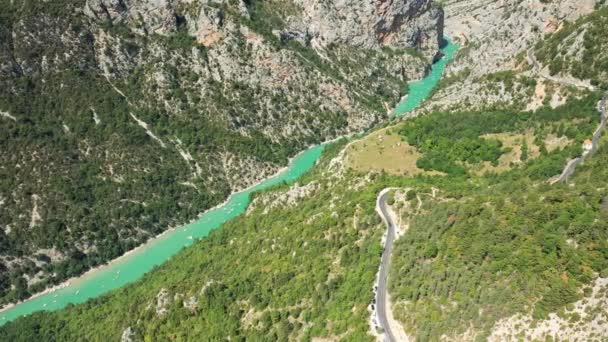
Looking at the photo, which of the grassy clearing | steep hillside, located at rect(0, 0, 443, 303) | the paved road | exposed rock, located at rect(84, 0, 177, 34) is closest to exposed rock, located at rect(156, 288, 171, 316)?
the paved road

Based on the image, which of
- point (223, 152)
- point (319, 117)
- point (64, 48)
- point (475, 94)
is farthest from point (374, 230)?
point (64, 48)

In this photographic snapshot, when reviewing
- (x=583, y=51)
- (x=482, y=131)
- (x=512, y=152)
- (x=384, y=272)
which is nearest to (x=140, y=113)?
(x=482, y=131)

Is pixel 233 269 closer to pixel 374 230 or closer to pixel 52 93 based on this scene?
pixel 374 230

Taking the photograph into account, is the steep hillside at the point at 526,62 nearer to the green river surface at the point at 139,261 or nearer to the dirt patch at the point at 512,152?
the dirt patch at the point at 512,152

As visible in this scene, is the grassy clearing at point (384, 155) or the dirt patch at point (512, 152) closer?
the dirt patch at point (512, 152)

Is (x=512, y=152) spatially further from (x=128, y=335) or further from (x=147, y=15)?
(x=147, y=15)

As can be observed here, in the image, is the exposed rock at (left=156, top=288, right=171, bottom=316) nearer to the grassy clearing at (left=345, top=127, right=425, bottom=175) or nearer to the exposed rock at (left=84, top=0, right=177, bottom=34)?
the grassy clearing at (left=345, top=127, right=425, bottom=175)

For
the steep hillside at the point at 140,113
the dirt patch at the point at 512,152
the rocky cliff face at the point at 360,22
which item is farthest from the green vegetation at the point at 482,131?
the rocky cliff face at the point at 360,22
